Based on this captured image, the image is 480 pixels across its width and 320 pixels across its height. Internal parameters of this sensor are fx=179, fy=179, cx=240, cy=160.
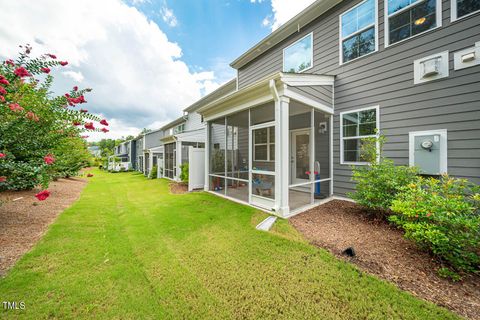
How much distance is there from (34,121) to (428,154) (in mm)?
7618

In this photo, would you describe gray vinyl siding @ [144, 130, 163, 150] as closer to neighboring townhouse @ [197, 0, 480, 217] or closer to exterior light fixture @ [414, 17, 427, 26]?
neighboring townhouse @ [197, 0, 480, 217]

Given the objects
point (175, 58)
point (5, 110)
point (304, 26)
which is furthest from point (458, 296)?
point (175, 58)

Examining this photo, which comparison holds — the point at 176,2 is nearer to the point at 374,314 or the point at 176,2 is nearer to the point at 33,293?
the point at 33,293

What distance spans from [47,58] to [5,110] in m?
1.08

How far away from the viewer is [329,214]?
4.48m

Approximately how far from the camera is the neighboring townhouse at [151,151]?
14.5 metres

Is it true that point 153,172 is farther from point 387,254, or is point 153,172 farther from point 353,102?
point 387,254

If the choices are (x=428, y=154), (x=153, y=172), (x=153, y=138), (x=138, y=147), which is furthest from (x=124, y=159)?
(x=428, y=154)

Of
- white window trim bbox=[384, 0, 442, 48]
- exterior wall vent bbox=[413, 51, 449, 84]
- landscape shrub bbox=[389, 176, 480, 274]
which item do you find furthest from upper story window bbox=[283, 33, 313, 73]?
landscape shrub bbox=[389, 176, 480, 274]

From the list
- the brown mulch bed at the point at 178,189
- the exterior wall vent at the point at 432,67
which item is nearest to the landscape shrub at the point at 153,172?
the brown mulch bed at the point at 178,189

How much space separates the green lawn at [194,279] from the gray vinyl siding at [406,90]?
3.49 m

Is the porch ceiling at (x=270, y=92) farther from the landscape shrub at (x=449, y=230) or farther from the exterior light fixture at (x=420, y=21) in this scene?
the landscape shrub at (x=449, y=230)

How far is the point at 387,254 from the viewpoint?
2.79m

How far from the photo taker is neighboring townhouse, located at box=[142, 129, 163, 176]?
47.6 ft
